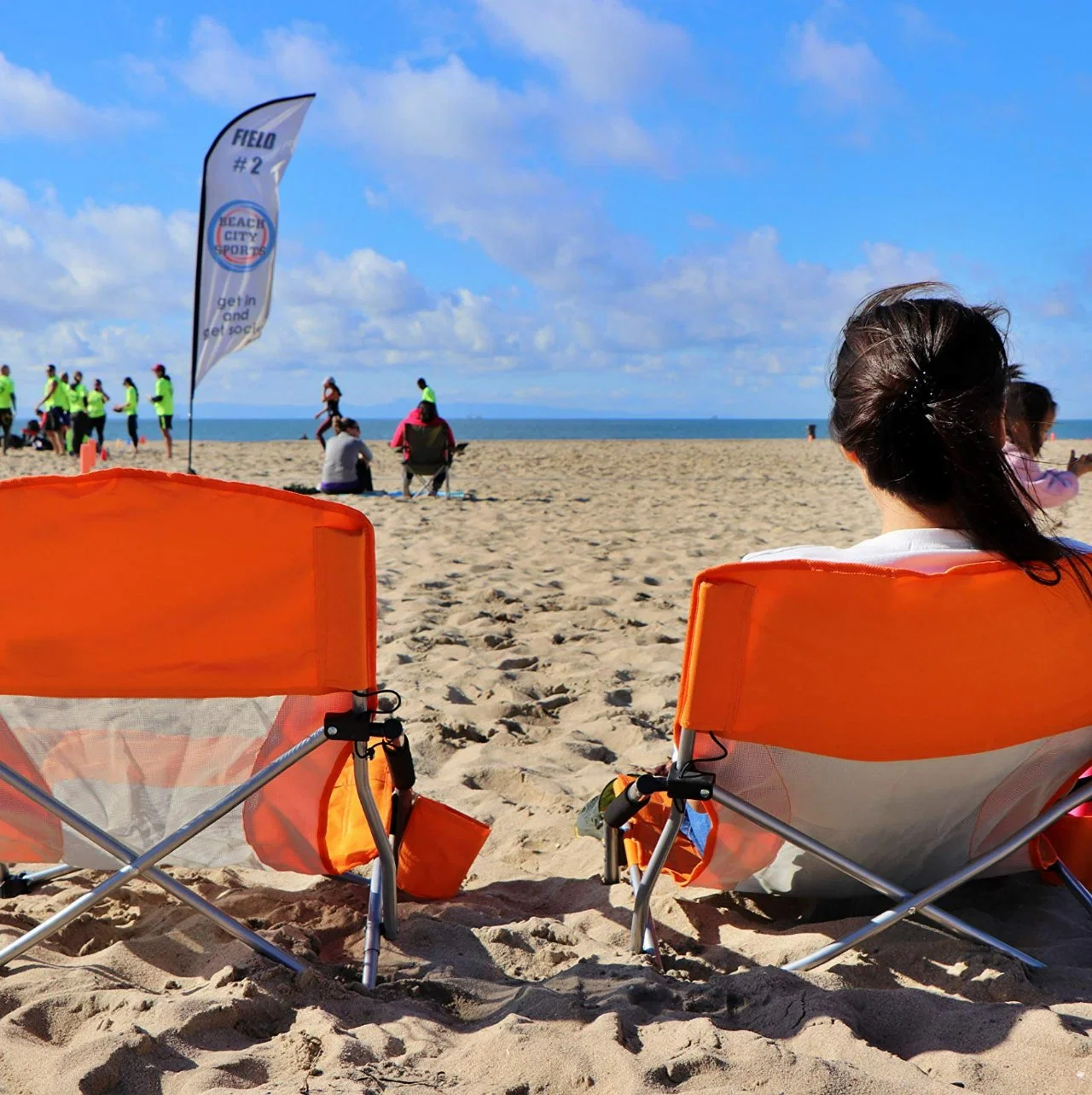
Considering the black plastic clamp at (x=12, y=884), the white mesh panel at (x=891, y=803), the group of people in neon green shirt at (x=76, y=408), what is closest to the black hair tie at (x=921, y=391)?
the white mesh panel at (x=891, y=803)

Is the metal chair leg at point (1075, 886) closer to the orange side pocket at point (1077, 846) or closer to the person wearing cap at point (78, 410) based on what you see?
the orange side pocket at point (1077, 846)

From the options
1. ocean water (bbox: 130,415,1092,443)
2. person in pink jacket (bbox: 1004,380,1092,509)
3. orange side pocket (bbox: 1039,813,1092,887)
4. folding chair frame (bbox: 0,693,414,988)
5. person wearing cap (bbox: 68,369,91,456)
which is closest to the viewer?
folding chair frame (bbox: 0,693,414,988)

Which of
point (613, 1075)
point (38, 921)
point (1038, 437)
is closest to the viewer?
point (613, 1075)

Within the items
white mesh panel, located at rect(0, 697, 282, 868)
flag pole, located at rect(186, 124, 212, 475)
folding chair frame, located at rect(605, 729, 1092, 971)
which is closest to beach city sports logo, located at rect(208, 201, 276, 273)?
flag pole, located at rect(186, 124, 212, 475)

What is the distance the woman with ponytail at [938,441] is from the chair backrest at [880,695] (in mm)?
88

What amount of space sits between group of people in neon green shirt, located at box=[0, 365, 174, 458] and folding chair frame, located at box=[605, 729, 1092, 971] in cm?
1628

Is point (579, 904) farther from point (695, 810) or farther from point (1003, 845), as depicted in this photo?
point (1003, 845)

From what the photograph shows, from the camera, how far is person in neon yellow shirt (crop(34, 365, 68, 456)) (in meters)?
18.0

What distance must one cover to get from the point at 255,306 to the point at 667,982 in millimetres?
9236

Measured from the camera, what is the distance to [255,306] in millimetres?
10047

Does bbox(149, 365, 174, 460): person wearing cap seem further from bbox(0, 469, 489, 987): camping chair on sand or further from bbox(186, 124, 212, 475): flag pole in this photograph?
bbox(0, 469, 489, 987): camping chair on sand

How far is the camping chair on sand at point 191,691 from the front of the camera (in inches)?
69.4

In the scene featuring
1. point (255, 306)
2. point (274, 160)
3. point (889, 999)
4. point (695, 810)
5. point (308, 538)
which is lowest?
point (889, 999)

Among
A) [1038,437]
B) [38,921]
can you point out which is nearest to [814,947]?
[38,921]
